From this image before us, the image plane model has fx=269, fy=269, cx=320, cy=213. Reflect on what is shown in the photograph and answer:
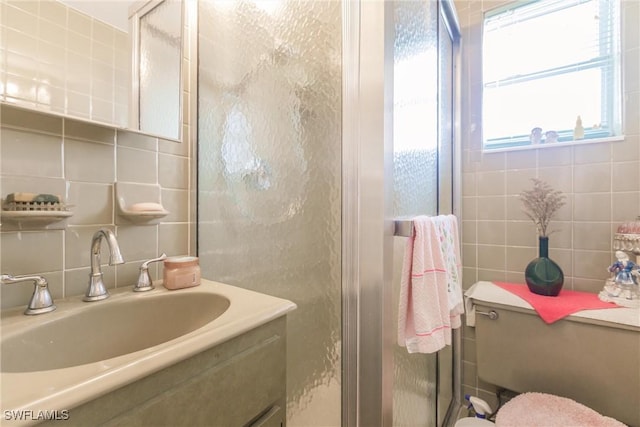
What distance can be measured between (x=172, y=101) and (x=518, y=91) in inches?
62.2

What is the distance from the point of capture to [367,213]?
67cm

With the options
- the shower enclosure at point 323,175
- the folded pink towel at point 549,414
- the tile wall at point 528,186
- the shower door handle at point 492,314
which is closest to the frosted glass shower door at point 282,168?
the shower enclosure at point 323,175

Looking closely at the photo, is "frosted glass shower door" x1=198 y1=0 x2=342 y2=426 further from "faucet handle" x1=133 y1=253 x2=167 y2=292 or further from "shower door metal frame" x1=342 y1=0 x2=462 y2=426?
"faucet handle" x1=133 y1=253 x2=167 y2=292

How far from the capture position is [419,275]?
2.33ft

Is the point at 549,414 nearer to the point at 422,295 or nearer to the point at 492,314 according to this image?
the point at 492,314

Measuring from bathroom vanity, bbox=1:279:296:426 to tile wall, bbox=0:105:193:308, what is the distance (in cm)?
8

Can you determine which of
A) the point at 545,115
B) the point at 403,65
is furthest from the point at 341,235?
the point at 545,115

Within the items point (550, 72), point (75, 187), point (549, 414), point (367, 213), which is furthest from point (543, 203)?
point (75, 187)

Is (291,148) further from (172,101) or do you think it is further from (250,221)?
(172,101)

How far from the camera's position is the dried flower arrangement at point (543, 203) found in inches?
46.7

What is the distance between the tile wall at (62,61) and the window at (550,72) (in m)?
1.58

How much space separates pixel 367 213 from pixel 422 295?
0.27 meters

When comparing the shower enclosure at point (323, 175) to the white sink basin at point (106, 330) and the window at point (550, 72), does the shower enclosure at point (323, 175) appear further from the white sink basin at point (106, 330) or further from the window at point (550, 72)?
the window at point (550, 72)

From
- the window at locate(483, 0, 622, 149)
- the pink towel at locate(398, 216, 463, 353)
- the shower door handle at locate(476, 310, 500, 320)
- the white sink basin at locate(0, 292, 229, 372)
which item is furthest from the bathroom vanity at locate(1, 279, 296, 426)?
the window at locate(483, 0, 622, 149)
